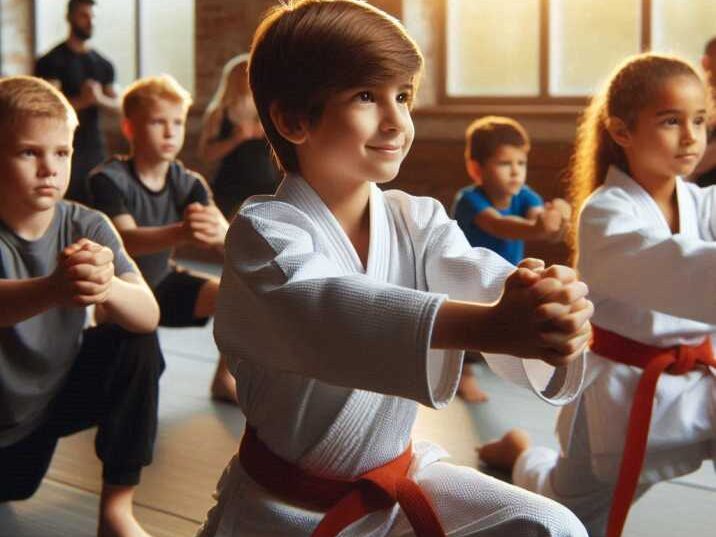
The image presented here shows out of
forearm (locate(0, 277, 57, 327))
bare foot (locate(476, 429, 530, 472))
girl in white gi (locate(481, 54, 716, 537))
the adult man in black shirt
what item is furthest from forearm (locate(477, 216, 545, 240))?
the adult man in black shirt

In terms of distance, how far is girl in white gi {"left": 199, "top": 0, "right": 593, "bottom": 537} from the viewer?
1383mm

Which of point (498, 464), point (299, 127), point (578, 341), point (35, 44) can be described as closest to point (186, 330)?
point (498, 464)

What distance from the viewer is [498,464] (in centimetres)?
299

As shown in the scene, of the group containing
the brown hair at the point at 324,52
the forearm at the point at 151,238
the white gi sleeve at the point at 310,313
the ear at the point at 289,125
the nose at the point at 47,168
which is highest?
the brown hair at the point at 324,52

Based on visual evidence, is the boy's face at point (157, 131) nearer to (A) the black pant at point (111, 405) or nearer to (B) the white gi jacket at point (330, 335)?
(A) the black pant at point (111, 405)

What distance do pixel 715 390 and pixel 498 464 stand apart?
31.8 inches

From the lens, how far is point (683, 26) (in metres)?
5.54

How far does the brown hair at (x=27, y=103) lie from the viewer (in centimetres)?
227

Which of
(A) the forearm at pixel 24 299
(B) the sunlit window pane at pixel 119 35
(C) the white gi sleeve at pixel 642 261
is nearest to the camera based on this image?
(A) the forearm at pixel 24 299

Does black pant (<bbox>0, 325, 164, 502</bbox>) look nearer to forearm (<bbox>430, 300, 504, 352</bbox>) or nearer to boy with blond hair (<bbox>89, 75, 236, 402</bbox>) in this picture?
boy with blond hair (<bbox>89, 75, 236, 402</bbox>)

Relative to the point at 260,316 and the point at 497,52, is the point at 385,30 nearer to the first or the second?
the point at 260,316

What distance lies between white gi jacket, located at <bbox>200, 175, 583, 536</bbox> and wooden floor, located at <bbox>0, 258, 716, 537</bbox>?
93 cm

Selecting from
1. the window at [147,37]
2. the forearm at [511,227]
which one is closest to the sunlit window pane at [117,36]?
the window at [147,37]

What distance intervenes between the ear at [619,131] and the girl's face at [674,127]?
1.8 inches
